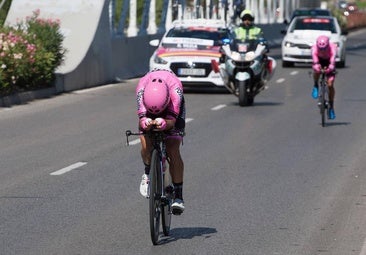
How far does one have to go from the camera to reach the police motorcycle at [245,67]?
77.5 feet

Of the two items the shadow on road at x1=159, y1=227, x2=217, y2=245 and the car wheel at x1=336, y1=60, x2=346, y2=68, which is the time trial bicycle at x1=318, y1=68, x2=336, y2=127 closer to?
the shadow on road at x1=159, y1=227, x2=217, y2=245

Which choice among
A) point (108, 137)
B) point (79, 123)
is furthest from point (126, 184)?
point (79, 123)

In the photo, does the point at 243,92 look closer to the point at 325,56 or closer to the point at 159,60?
the point at 325,56

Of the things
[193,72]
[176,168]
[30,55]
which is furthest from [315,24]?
[176,168]

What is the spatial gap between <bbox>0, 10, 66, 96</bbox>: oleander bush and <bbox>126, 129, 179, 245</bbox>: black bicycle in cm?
1387

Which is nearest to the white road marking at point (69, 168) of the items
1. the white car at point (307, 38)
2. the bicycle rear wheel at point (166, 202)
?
the bicycle rear wheel at point (166, 202)

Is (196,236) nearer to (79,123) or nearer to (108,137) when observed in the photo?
(108,137)

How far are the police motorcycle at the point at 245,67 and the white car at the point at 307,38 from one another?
13.8 m

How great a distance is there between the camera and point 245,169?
14.0 meters

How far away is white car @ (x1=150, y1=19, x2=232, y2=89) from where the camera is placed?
26844 millimetres

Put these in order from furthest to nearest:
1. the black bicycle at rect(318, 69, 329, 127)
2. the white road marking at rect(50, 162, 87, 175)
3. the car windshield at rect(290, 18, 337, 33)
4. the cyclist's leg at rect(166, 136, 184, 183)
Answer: the car windshield at rect(290, 18, 337, 33) → the black bicycle at rect(318, 69, 329, 127) → the white road marking at rect(50, 162, 87, 175) → the cyclist's leg at rect(166, 136, 184, 183)

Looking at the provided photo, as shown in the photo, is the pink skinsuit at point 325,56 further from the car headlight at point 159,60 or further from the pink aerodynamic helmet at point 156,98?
the pink aerodynamic helmet at point 156,98

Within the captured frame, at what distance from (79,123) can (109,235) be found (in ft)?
33.6

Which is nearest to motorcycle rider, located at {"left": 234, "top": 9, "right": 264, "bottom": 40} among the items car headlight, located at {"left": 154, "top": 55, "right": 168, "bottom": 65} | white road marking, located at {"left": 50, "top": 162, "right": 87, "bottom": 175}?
car headlight, located at {"left": 154, "top": 55, "right": 168, "bottom": 65}
